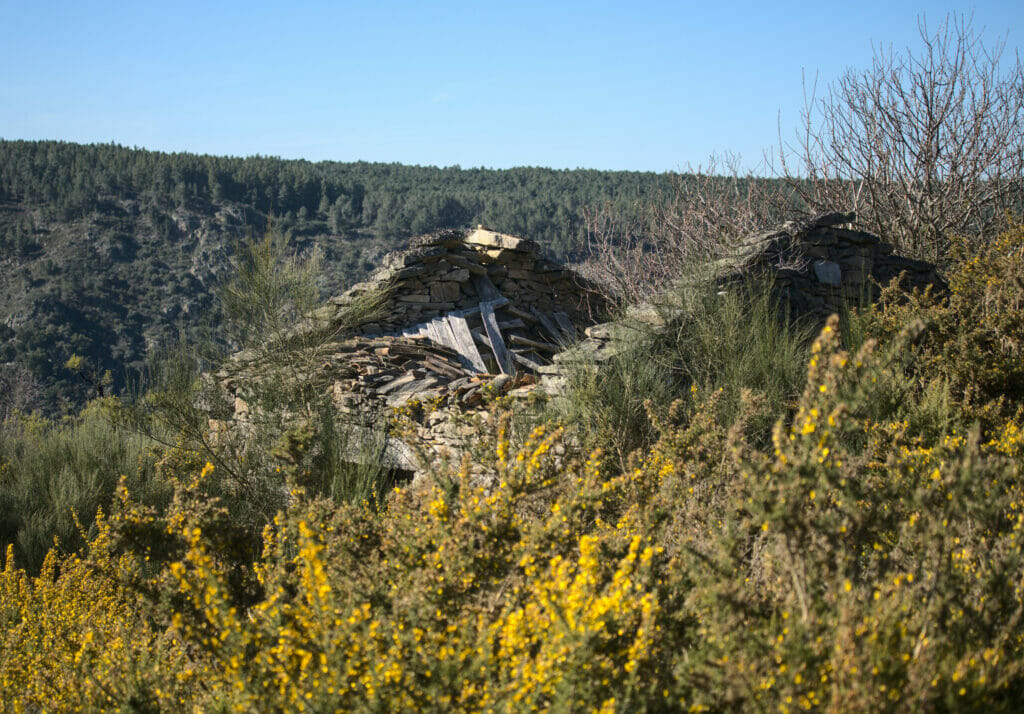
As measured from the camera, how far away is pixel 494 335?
310 inches

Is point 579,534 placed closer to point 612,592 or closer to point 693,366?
point 612,592

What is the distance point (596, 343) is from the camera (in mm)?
6070

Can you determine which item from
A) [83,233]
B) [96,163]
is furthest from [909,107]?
[96,163]

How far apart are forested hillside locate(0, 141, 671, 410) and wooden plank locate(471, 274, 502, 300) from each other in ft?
55.6

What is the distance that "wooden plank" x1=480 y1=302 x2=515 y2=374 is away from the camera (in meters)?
7.68

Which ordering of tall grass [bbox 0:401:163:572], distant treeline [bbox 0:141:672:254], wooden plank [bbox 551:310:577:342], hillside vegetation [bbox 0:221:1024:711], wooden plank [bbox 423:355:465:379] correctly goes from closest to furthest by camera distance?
hillside vegetation [bbox 0:221:1024:711] → tall grass [bbox 0:401:163:572] → wooden plank [bbox 423:355:465:379] → wooden plank [bbox 551:310:577:342] → distant treeline [bbox 0:141:672:254]

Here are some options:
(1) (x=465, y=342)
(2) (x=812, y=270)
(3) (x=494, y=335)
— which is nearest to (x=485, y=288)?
(3) (x=494, y=335)

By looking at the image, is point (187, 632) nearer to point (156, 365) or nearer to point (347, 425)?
point (347, 425)

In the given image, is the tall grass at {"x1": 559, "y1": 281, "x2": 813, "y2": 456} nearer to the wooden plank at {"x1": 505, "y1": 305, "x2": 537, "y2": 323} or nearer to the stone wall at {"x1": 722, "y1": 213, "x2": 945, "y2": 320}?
the stone wall at {"x1": 722, "y1": 213, "x2": 945, "y2": 320}

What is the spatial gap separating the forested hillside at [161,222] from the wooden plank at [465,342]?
17.7 m

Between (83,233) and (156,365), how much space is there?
3197cm

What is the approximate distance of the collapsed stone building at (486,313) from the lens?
238 inches

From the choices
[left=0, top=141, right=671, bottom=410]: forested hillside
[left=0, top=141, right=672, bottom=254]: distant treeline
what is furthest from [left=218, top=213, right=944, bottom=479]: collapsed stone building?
[left=0, top=141, right=672, bottom=254]: distant treeline

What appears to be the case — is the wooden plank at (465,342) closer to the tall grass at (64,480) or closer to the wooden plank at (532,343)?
the wooden plank at (532,343)
